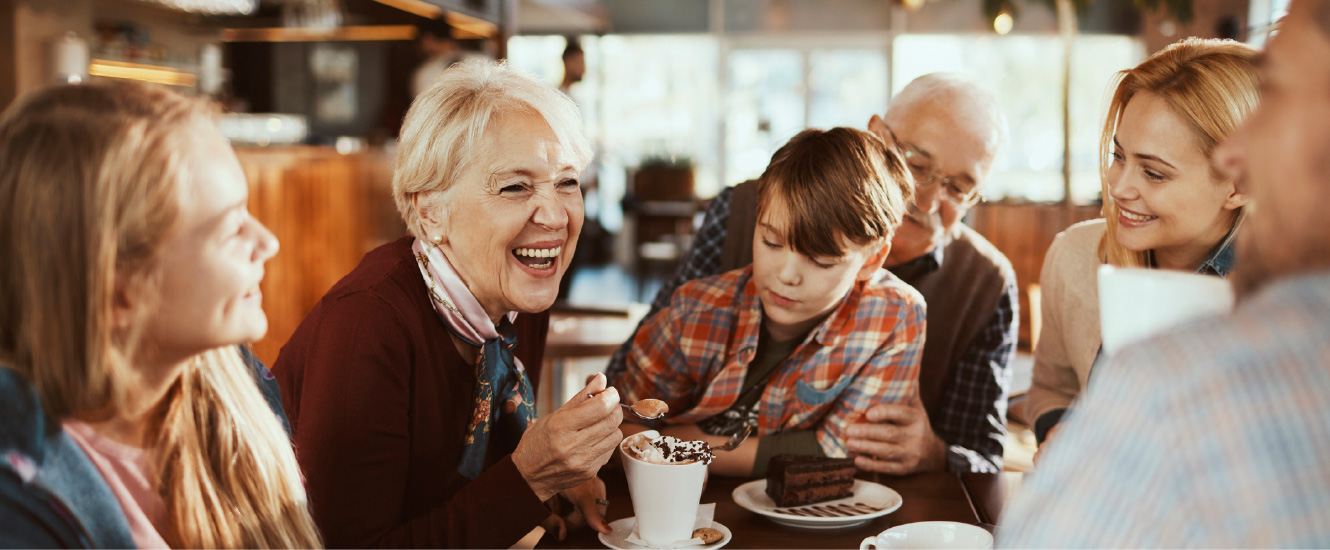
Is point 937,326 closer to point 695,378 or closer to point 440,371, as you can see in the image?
point 695,378

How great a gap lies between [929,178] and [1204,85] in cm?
66

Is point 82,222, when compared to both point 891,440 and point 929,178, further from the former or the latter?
point 929,178

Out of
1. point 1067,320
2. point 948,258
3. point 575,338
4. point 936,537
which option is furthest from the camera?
point 575,338

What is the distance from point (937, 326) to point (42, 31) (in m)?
5.46

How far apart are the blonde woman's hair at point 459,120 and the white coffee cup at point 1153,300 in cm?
92

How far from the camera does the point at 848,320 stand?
178cm

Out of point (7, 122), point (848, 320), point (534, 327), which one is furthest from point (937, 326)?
point (7, 122)

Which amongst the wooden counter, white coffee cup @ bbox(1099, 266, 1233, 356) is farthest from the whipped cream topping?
the wooden counter

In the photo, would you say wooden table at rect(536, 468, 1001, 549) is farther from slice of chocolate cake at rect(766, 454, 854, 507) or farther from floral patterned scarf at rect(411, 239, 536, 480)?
floral patterned scarf at rect(411, 239, 536, 480)

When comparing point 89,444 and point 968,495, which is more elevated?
point 89,444

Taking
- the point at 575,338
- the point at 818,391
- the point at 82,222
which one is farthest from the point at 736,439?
the point at 575,338

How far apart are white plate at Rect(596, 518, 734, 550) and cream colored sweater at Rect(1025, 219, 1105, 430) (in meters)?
0.84

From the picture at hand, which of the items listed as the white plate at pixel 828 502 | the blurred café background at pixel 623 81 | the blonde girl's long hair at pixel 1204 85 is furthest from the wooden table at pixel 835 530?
the blurred café background at pixel 623 81

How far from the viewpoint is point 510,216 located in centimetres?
145
